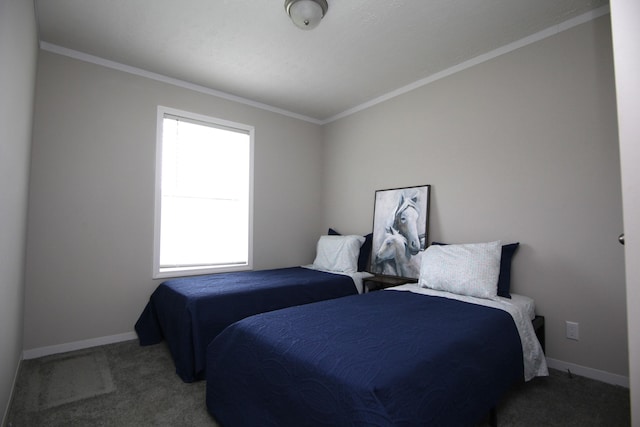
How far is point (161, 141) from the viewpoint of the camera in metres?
3.12

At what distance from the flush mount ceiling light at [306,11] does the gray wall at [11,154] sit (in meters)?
1.42

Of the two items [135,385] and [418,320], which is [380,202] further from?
[135,385]

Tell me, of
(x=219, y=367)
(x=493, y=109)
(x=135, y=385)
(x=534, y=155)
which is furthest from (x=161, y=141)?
(x=534, y=155)

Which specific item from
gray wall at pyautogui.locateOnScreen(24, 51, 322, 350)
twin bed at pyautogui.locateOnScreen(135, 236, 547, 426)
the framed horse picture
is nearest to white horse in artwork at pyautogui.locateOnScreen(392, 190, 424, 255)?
the framed horse picture

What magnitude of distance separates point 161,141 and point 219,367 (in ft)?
7.67

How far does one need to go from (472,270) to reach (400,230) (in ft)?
3.34

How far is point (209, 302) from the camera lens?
235cm

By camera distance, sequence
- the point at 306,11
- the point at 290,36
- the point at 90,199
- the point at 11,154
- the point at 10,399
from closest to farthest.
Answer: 1. the point at 11,154
2. the point at 10,399
3. the point at 306,11
4. the point at 290,36
5. the point at 90,199

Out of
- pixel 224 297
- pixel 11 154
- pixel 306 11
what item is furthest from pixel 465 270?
pixel 11 154

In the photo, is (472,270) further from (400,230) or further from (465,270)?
(400,230)

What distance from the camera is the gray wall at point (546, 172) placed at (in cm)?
212

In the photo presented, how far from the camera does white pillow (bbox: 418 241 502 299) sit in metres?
2.28

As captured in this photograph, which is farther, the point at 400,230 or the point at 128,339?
the point at 400,230

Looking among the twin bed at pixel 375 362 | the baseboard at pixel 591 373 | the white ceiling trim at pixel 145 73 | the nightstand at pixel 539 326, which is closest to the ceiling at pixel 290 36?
the white ceiling trim at pixel 145 73
